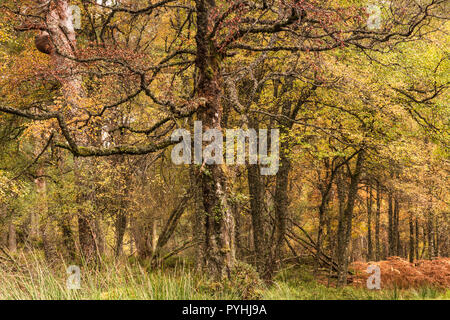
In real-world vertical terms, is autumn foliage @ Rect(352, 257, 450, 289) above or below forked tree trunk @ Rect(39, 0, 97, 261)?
below

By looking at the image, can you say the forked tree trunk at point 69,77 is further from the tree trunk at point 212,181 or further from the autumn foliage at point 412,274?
the autumn foliage at point 412,274

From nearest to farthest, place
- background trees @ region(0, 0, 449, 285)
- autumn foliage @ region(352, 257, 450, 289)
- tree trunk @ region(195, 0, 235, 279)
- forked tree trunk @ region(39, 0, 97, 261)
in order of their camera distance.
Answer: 1. tree trunk @ region(195, 0, 235, 279)
2. background trees @ region(0, 0, 449, 285)
3. forked tree trunk @ region(39, 0, 97, 261)
4. autumn foliage @ region(352, 257, 450, 289)

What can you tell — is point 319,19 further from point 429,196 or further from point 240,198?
point 429,196

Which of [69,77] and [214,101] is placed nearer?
[214,101]

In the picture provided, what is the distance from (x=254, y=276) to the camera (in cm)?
528

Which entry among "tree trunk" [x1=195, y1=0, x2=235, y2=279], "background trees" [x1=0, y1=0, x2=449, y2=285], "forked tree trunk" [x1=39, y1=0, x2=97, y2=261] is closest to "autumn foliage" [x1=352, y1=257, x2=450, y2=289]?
"background trees" [x1=0, y1=0, x2=449, y2=285]

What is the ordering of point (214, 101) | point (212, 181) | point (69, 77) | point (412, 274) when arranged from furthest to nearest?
point (412, 274)
point (69, 77)
point (214, 101)
point (212, 181)

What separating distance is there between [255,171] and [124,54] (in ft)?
18.4

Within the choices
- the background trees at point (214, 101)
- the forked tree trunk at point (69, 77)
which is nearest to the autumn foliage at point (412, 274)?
the background trees at point (214, 101)

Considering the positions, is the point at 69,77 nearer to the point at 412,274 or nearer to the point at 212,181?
the point at 212,181

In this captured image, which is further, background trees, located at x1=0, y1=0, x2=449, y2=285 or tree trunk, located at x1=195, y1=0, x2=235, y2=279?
background trees, located at x1=0, y1=0, x2=449, y2=285

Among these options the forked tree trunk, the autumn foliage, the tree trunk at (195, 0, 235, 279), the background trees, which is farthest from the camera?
the autumn foliage

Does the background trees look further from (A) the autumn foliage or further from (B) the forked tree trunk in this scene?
(A) the autumn foliage

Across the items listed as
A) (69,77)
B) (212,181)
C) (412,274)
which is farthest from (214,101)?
(412,274)
